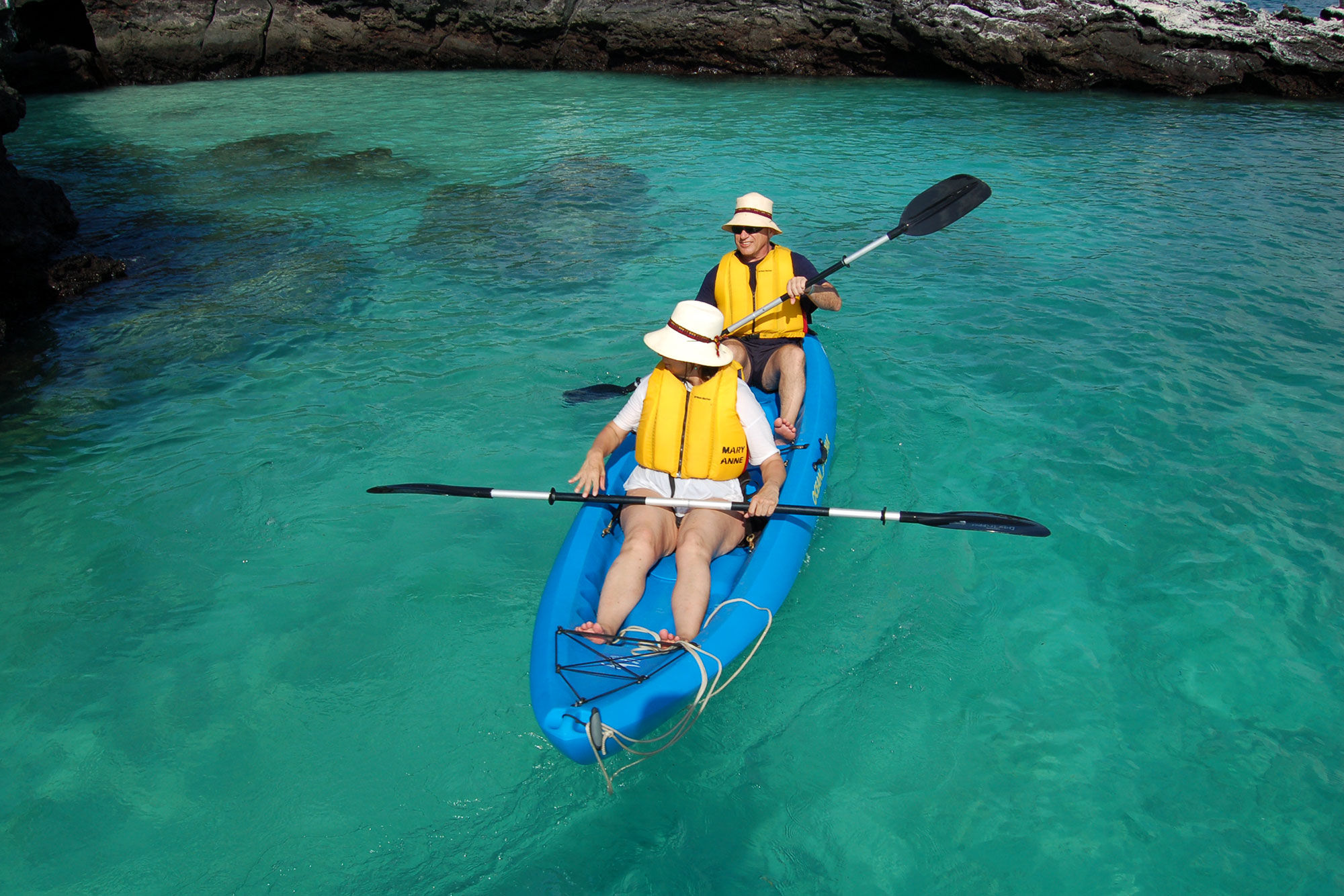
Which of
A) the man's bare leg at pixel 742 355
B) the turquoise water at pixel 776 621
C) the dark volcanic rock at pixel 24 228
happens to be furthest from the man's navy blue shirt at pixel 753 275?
the dark volcanic rock at pixel 24 228

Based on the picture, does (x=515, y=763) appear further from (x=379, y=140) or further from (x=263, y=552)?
(x=379, y=140)

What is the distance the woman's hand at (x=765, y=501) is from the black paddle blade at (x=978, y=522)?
22.7 inches

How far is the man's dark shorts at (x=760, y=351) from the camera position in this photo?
5.48 metres

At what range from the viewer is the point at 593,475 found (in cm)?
391

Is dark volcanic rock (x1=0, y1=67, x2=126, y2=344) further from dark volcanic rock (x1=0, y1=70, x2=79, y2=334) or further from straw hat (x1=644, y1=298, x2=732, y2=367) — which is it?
straw hat (x1=644, y1=298, x2=732, y2=367)

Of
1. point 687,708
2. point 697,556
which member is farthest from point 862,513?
point 687,708

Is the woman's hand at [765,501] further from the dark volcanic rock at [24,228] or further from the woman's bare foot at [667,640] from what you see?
the dark volcanic rock at [24,228]

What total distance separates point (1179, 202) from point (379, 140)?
11.4 metres

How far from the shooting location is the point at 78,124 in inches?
577

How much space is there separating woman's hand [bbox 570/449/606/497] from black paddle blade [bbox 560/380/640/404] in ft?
5.98

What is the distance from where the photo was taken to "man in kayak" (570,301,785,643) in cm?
376

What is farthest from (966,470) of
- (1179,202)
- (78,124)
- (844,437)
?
(78,124)

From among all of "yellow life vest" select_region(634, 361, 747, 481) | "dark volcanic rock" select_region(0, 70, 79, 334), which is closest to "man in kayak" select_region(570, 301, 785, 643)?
"yellow life vest" select_region(634, 361, 747, 481)

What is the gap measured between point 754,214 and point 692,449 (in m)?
2.10
